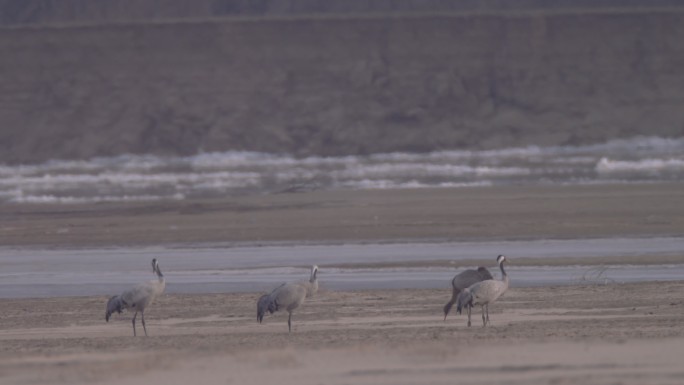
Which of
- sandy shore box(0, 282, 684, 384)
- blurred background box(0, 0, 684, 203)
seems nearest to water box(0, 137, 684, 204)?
blurred background box(0, 0, 684, 203)

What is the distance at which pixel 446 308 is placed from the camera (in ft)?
48.1

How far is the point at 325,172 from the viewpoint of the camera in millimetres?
47219

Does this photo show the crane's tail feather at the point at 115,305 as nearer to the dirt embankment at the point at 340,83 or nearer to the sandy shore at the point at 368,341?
the sandy shore at the point at 368,341

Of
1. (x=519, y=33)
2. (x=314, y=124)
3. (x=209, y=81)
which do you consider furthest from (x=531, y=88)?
(x=209, y=81)

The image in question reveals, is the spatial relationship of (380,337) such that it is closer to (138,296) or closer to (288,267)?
(138,296)

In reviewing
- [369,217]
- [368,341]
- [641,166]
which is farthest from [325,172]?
[368,341]

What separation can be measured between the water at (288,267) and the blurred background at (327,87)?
21.6m

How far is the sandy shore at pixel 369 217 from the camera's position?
88.2 feet

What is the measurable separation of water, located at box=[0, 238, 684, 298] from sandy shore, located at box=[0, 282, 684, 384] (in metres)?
1.91

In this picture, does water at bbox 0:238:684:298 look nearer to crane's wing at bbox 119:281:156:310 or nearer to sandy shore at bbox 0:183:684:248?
sandy shore at bbox 0:183:684:248

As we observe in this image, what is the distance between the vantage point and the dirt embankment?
→ 58438 mm

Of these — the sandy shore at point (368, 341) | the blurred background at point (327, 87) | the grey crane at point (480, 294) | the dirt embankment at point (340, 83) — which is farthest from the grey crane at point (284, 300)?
the dirt embankment at point (340, 83)

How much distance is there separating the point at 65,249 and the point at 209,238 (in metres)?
3.18

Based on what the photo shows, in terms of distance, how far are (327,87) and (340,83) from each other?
754 millimetres
